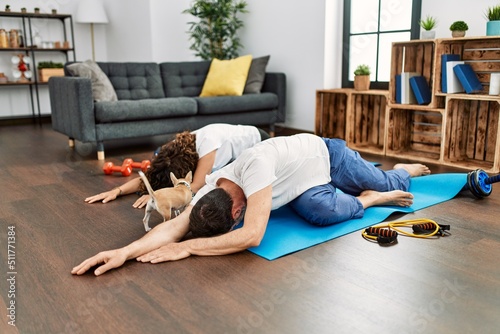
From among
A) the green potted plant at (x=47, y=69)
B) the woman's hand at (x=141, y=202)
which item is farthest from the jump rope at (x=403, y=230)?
the green potted plant at (x=47, y=69)

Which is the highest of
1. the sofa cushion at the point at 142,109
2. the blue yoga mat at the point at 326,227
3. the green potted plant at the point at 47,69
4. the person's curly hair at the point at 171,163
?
the green potted plant at the point at 47,69

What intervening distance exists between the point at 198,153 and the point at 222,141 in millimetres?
142

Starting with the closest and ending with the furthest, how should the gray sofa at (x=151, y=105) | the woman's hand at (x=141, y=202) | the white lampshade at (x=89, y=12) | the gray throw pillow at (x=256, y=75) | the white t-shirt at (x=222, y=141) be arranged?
the white t-shirt at (x=222, y=141)
the woman's hand at (x=141, y=202)
the gray sofa at (x=151, y=105)
the gray throw pillow at (x=256, y=75)
the white lampshade at (x=89, y=12)

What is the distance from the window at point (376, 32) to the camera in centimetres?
432

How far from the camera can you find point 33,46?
6.46 metres

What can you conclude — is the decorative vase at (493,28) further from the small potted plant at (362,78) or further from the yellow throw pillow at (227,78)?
the yellow throw pillow at (227,78)

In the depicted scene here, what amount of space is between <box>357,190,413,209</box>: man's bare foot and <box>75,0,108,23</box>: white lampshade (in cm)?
548

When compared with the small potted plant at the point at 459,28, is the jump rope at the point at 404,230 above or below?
below

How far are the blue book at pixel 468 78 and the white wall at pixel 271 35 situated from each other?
313 millimetres

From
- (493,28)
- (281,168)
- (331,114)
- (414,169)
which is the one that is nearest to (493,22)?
(493,28)


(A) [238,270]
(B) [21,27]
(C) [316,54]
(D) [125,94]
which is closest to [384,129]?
(C) [316,54]

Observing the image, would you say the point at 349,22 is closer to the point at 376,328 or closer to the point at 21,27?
the point at 376,328

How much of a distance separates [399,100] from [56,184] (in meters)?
2.71

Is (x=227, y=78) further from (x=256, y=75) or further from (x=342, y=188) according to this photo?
(x=342, y=188)
